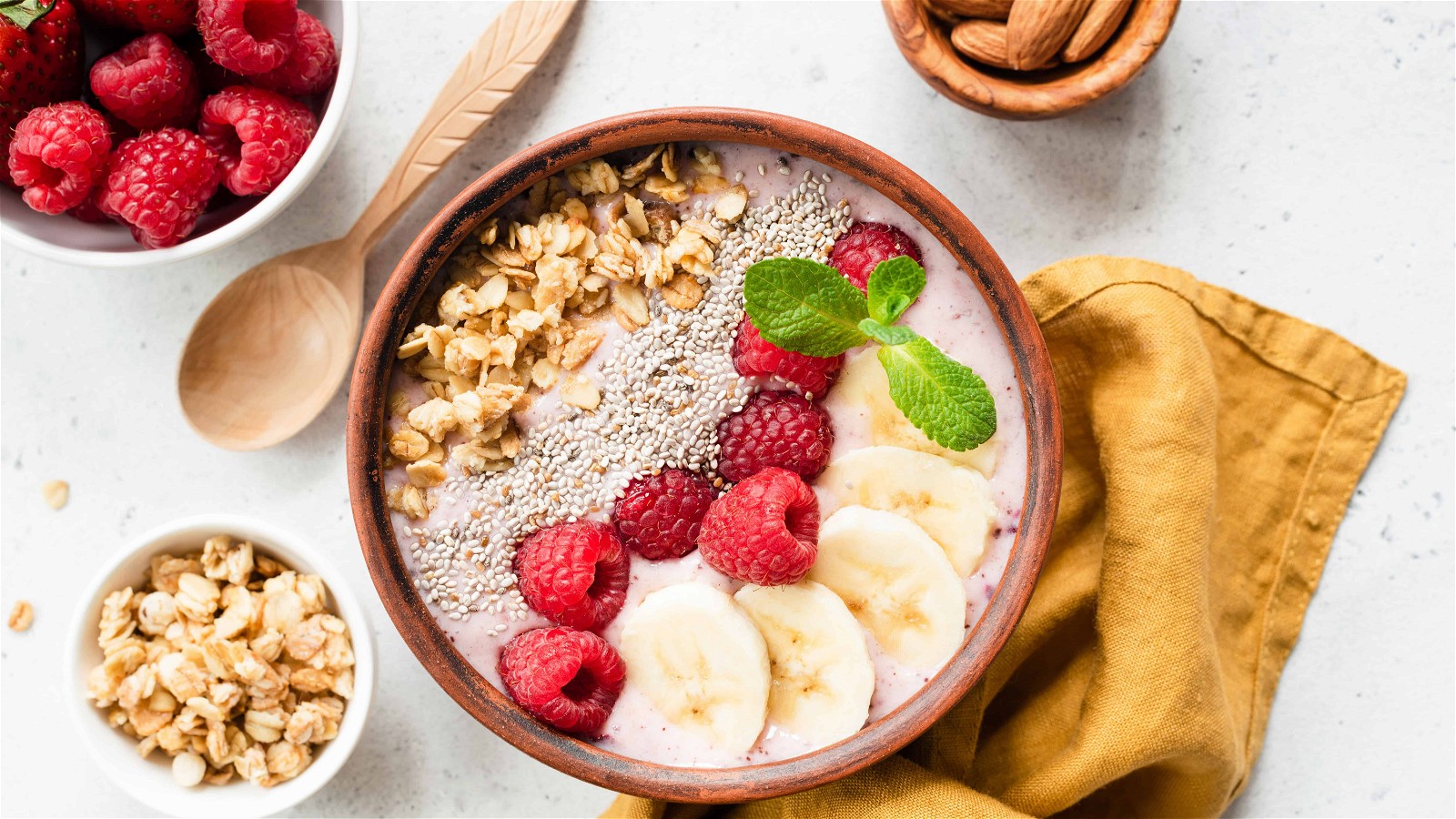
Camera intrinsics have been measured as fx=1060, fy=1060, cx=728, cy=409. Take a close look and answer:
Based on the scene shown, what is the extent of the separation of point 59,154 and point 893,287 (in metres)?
0.98

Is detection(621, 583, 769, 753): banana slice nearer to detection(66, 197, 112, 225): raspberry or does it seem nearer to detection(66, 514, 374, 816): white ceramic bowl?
detection(66, 514, 374, 816): white ceramic bowl

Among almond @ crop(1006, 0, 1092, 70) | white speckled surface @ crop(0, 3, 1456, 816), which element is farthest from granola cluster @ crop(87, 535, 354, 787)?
almond @ crop(1006, 0, 1092, 70)

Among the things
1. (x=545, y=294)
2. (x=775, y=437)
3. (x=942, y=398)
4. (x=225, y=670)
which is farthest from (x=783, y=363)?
(x=225, y=670)

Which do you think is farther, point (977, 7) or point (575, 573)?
point (977, 7)

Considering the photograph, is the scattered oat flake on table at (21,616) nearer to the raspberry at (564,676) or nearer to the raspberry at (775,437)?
the raspberry at (564,676)

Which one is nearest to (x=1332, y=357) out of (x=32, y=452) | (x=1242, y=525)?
(x=1242, y=525)

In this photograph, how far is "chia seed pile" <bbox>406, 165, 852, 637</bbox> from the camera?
130 cm

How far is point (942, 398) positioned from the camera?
1.17 metres

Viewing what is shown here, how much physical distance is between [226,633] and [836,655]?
80 cm

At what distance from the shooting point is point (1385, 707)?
4.95 ft

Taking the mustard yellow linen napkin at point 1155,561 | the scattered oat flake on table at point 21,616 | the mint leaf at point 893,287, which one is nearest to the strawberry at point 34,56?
the scattered oat flake on table at point 21,616

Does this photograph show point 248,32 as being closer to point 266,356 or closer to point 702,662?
point 266,356

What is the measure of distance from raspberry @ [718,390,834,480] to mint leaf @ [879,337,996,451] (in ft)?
0.40

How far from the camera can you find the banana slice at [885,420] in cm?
127
